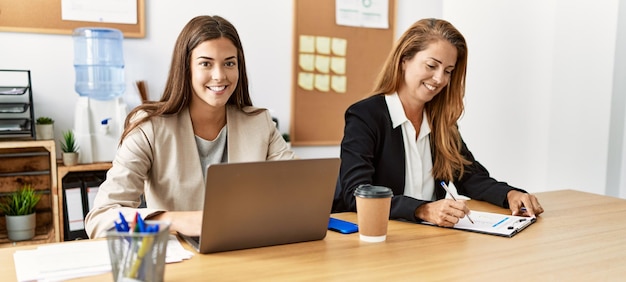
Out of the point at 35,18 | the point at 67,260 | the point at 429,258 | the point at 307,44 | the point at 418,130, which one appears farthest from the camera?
the point at 307,44

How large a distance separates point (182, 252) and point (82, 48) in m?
2.04

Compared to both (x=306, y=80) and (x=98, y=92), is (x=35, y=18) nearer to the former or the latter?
(x=98, y=92)

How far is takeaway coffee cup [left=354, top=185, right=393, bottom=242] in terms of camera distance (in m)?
1.44

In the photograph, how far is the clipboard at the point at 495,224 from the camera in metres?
1.58

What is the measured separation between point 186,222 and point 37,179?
1.93m

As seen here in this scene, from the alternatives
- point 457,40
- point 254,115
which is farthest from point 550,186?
point 254,115

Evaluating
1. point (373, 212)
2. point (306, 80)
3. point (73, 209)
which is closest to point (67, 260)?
point (373, 212)

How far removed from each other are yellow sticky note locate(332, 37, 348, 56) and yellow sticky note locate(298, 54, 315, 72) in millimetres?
154

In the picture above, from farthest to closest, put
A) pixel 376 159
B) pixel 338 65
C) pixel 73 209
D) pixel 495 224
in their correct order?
pixel 338 65 < pixel 73 209 < pixel 376 159 < pixel 495 224

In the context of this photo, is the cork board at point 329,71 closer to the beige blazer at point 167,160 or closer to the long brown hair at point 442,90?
the long brown hair at point 442,90

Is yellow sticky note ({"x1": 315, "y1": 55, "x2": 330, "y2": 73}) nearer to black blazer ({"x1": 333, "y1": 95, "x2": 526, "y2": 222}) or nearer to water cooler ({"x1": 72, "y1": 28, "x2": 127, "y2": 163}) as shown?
water cooler ({"x1": 72, "y1": 28, "x2": 127, "y2": 163})

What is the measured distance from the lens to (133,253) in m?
1.02

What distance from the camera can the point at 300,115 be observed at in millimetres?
3627

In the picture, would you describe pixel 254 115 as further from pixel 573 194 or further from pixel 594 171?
pixel 594 171
